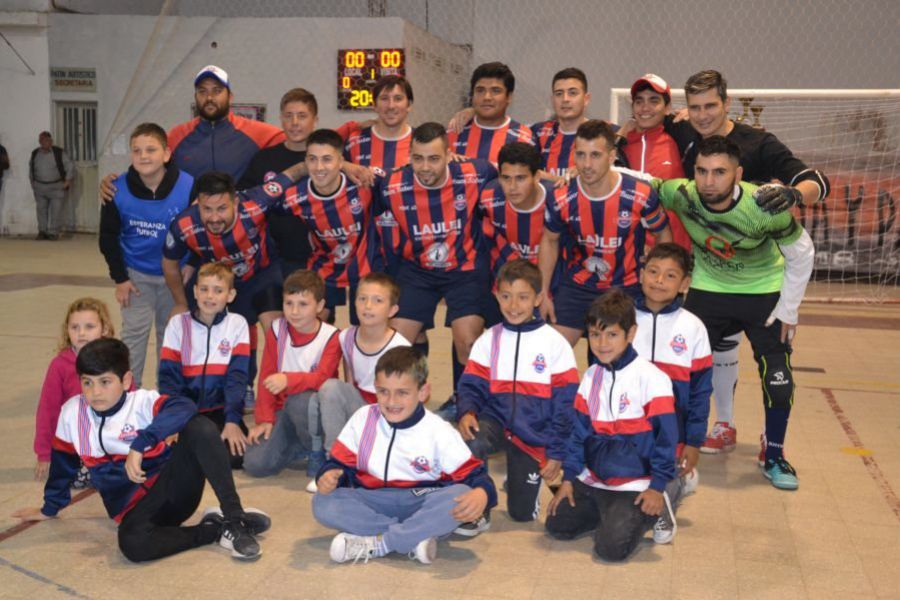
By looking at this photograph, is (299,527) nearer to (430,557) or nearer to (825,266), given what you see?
(430,557)

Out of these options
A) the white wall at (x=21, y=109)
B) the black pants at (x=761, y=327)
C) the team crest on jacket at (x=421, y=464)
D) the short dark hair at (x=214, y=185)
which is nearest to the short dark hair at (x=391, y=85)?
the short dark hair at (x=214, y=185)

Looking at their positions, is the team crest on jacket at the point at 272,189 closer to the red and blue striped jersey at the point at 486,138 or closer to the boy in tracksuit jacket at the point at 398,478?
the red and blue striped jersey at the point at 486,138

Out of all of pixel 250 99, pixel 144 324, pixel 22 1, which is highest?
pixel 22 1

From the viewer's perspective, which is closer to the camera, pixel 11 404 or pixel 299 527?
pixel 299 527

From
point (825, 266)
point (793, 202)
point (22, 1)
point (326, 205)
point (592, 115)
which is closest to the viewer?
point (793, 202)

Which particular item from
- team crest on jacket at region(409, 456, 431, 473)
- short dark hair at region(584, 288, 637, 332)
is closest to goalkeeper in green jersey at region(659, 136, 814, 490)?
short dark hair at region(584, 288, 637, 332)

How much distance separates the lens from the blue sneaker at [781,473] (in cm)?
422

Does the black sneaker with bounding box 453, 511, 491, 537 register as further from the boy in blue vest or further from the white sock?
the boy in blue vest

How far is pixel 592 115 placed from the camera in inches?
537

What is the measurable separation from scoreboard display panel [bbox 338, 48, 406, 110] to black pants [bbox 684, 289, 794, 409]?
9.42 metres

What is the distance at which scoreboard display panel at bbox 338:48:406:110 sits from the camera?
13258 mm

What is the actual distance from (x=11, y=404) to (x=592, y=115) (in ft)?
33.3

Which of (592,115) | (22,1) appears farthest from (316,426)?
(22,1)

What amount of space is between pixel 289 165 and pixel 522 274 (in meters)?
1.91
